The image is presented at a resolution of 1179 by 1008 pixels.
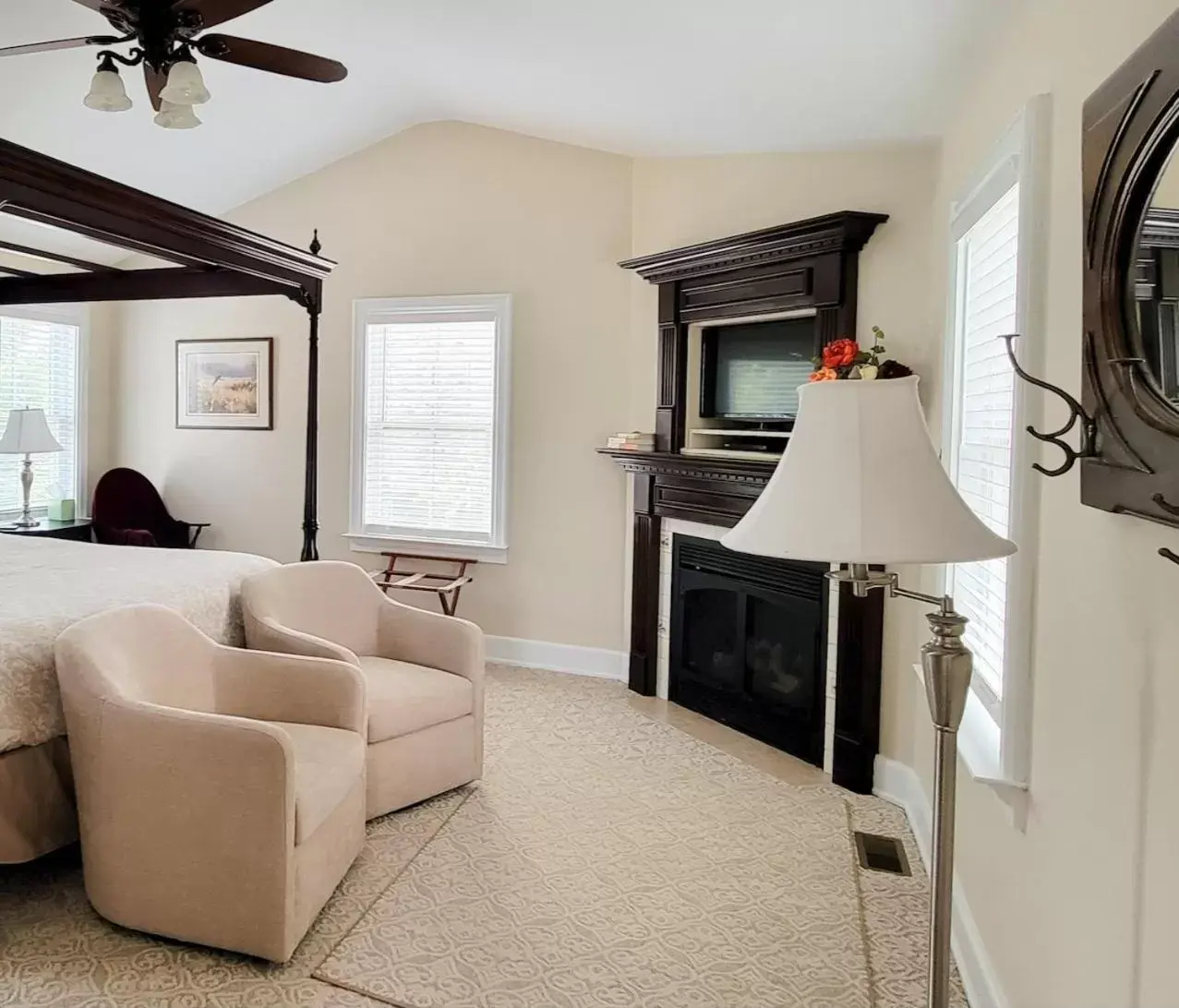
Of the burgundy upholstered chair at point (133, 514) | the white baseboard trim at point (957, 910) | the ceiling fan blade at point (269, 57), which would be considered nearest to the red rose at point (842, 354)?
the white baseboard trim at point (957, 910)

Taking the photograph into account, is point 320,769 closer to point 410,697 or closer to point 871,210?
point 410,697

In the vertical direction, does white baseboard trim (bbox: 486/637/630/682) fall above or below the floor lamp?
below

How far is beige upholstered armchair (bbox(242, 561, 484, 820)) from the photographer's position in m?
2.91

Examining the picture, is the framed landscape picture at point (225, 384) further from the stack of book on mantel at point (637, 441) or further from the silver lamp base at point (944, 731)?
the silver lamp base at point (944, 731)

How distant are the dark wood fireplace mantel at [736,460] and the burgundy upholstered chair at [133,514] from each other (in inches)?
118

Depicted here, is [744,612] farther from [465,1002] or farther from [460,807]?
[465,1002]

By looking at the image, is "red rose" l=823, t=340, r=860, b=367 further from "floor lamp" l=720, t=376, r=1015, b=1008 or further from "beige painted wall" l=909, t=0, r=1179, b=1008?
"floor lamp" l=720, t=376, r=1015, b=1008

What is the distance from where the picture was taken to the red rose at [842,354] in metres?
3.06

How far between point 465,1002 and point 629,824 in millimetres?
1054

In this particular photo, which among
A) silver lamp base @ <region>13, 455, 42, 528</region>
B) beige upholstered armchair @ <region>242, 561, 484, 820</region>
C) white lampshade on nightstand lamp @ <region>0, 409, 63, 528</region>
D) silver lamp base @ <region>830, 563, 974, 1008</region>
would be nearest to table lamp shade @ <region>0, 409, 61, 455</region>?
white lampshade on nightstand lamp @ <region>0, 409, 63, 528</region>

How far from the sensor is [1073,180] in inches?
65.1

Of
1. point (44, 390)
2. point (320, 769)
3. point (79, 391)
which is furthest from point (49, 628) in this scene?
point (79, 391)

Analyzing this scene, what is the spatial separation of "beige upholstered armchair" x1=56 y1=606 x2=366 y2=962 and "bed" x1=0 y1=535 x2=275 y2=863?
18cm

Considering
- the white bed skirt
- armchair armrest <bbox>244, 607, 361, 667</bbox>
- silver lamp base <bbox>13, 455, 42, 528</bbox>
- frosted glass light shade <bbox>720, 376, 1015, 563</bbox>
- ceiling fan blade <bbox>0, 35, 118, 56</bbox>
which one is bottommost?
the white bed skirt
